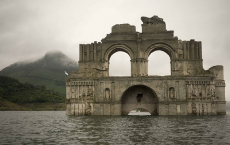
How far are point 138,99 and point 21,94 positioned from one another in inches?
3183

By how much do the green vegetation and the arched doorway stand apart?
236 feet

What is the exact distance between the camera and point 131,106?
39062 millimetres

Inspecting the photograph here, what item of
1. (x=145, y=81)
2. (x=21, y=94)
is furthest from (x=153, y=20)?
(x=21, y=94)

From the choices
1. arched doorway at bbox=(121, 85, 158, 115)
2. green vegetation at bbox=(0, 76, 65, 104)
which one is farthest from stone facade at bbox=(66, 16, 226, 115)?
green vegetation at bbox=(0, 76, 65, 104)

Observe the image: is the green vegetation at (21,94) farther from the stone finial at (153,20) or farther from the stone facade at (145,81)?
the stone finial at (153,20)

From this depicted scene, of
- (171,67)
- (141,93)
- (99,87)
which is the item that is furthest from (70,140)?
(171,67)

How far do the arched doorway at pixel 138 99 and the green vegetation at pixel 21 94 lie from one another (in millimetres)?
71966

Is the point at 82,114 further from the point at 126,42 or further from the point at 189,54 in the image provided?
the point at 189,54

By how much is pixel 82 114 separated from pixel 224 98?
21.9 metres

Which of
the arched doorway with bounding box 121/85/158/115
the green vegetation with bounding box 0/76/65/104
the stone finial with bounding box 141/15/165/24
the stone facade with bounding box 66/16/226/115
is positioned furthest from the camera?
the green vegetation with bounding box 0/76/65/104

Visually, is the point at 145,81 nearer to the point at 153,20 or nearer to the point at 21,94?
the point at 153,20

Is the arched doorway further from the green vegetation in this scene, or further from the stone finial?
the green vegetation

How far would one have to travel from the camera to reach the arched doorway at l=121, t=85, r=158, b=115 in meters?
38.9

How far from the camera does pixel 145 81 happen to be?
36.9 meters
